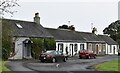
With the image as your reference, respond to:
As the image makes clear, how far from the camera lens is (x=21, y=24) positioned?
4772 centimetres

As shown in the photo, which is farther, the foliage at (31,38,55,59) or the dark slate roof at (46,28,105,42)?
the dark slate roof at (46,28,105,42)

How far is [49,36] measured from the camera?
166ft

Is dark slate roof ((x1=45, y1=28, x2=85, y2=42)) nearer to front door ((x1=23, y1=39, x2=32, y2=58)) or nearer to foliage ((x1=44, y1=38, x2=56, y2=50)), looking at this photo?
foliage ((x1=44, y1=38, x2=56, y2=50))

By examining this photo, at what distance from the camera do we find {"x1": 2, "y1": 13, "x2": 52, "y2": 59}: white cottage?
4312 centimetres

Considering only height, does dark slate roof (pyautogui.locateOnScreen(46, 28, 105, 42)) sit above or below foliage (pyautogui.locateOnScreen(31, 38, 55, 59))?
above

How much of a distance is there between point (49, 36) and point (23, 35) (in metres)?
6.90

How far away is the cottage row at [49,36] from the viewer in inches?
1731

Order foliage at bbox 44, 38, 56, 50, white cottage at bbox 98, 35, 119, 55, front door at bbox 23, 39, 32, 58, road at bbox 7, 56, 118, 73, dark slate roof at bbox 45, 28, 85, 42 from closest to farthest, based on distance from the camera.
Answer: road at bbox 7, 56, 118, 73 < front door at bbox 23, 39, 32, 58 < foliage at bbox 44, 38, 56, 50 < dark slate roof at bbox 45, 28, 85, 42 < white cottage at bbox 98, 35, 119, 55

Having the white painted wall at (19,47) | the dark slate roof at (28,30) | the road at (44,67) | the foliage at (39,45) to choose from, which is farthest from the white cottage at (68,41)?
the road at (44,67)

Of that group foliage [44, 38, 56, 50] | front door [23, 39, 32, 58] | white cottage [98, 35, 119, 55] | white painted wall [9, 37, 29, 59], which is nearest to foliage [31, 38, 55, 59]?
foliage [44, 38, 56, 50]

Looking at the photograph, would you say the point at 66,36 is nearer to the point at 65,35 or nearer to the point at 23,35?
the point at 65,35

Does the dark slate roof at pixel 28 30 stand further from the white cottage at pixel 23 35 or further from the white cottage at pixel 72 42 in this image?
the white cottage at pixel 72 42

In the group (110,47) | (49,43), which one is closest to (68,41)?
(49,43)

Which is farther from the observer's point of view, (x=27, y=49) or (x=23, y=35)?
(x=27, y=49)
